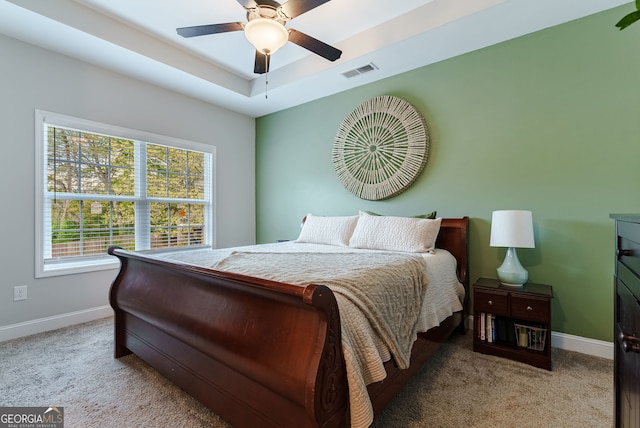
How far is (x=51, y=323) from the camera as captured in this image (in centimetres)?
286

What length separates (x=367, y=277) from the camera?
1561 millimetres

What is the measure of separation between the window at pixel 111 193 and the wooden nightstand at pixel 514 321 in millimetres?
3447

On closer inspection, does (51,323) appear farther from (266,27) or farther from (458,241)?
(458,241)

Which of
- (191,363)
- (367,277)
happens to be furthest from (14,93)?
(367,277)

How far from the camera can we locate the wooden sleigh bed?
3.63 ft

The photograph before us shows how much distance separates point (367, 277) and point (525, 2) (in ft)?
7.83

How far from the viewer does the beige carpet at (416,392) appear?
1603 mm

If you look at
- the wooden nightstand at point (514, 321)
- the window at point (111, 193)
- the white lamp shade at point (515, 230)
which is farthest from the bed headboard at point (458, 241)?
the window at point (111, 193)

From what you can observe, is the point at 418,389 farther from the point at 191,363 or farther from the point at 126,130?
the point at 126,130

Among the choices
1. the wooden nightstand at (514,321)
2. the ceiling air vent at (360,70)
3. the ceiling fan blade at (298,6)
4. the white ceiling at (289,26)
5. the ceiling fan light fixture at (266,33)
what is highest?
the white ceiling at (289,26)

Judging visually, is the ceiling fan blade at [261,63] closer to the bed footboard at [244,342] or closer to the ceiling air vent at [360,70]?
the ceiling air vent at [360,70]

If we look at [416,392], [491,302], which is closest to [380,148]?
[491,302]

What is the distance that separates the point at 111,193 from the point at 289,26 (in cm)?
261

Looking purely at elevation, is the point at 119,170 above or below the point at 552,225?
above
